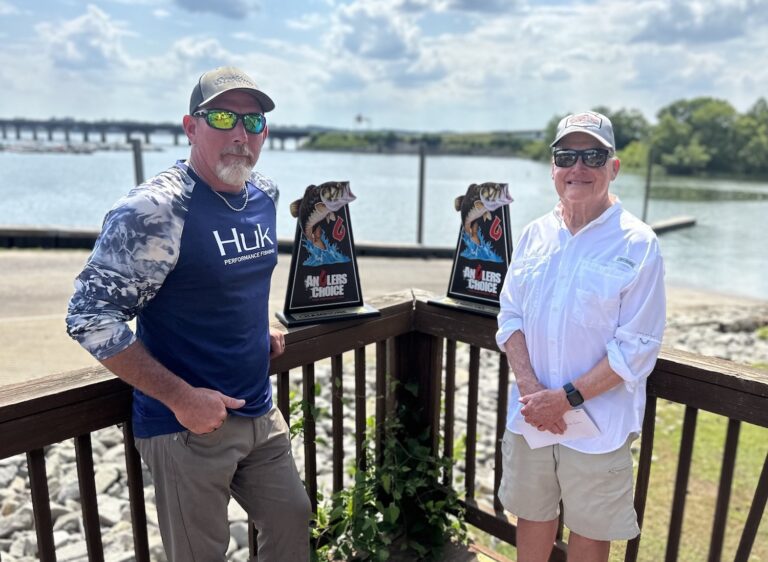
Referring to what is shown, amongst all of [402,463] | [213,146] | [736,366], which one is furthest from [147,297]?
[736,366]

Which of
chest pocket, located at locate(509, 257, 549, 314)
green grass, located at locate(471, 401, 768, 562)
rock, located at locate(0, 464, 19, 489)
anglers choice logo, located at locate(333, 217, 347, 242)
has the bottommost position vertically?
green grass, located at locate(471, 401, 768, 562)

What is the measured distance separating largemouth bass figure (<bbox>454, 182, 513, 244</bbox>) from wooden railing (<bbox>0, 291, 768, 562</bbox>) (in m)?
0.37

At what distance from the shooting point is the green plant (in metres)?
2.42

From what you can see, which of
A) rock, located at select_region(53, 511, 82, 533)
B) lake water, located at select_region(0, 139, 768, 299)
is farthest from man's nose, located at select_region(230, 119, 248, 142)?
lake water, located at select_region(0, 139, 768, 299)

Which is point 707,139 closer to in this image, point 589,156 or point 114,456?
point 114,456

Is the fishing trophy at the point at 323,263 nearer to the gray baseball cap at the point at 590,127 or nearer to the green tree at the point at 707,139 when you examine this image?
the gray baseball cap at the point at 590,127

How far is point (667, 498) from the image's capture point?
394cm

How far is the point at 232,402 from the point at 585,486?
109 cm

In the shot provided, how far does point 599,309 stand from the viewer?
1765 millimetres

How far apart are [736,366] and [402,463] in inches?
53.2

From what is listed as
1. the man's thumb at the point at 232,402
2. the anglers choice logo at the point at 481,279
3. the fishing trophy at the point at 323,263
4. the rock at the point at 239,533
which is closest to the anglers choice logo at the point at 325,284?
the fishing trophy at the point at 323,263

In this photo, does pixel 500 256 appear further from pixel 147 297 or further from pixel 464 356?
pixel 464 356

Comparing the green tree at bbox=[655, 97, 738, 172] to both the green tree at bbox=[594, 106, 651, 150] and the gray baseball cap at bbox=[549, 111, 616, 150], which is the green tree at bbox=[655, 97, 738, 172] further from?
the gray baseball cap at bbox=[549, 111, 616, 150]

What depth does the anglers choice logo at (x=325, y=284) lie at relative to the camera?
229cm
